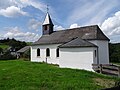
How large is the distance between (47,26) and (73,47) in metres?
15.0

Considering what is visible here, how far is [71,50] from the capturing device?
2414cm

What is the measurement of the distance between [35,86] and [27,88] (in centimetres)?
64

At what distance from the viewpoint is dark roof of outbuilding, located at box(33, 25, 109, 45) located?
26.9m

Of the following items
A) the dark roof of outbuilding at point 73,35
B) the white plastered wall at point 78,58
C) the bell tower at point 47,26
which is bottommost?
the white plastered wall at point 78,58

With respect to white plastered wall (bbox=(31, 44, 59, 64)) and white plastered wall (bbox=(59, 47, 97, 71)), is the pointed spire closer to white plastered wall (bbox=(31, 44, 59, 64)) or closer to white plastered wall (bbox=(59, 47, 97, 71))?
white plastered wall (bbox=(31, 44, 59, 64))

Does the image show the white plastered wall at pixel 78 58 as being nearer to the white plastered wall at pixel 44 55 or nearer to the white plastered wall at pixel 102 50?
the white plastered wall at pixel 102 50

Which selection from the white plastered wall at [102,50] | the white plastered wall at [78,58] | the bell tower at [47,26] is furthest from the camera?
the bell tower at [47,26]

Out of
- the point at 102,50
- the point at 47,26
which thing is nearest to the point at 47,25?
the point at 47,26

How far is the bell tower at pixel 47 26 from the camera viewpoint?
37.1 meters

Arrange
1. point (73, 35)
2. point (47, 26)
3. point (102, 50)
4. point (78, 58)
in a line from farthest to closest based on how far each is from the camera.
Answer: point (47, 26)
point (73, 35)
point (102, 50)
point (78, 58)

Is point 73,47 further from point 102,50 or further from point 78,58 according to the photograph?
point 102,50

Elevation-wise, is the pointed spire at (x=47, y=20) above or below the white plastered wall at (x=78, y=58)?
above

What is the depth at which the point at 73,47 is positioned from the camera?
939 inches

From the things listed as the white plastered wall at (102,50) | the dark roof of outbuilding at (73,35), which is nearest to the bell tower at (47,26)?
the dark roof of outbuilding at (73,35)
